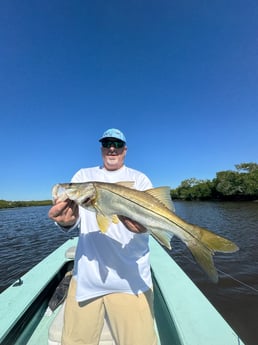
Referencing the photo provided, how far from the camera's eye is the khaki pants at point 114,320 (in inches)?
78.5

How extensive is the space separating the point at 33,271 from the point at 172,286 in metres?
2.69

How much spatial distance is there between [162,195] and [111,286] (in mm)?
980

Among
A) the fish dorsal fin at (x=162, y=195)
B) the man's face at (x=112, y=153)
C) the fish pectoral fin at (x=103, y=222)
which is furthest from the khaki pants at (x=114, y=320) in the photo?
the man's face at (x=112, y=153)

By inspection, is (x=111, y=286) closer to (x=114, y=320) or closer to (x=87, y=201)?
(x=114, y=320)

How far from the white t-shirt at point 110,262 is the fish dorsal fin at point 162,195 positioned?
0.40 metres

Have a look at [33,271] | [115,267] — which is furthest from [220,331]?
[33,271]

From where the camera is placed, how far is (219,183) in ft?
206

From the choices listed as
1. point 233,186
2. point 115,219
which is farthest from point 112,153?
point 233,186

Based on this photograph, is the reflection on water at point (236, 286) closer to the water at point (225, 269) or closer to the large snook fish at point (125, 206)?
the water at point (225, 269)

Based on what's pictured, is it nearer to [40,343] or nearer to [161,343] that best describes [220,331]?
[161,343]

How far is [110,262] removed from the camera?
2.04 m

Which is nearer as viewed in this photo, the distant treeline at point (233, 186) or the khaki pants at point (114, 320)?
the khaki pants at point (114, 320)

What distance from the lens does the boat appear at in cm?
236

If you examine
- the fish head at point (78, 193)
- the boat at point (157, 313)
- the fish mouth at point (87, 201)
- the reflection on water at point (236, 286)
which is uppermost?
the fish head at point (78, 193)
